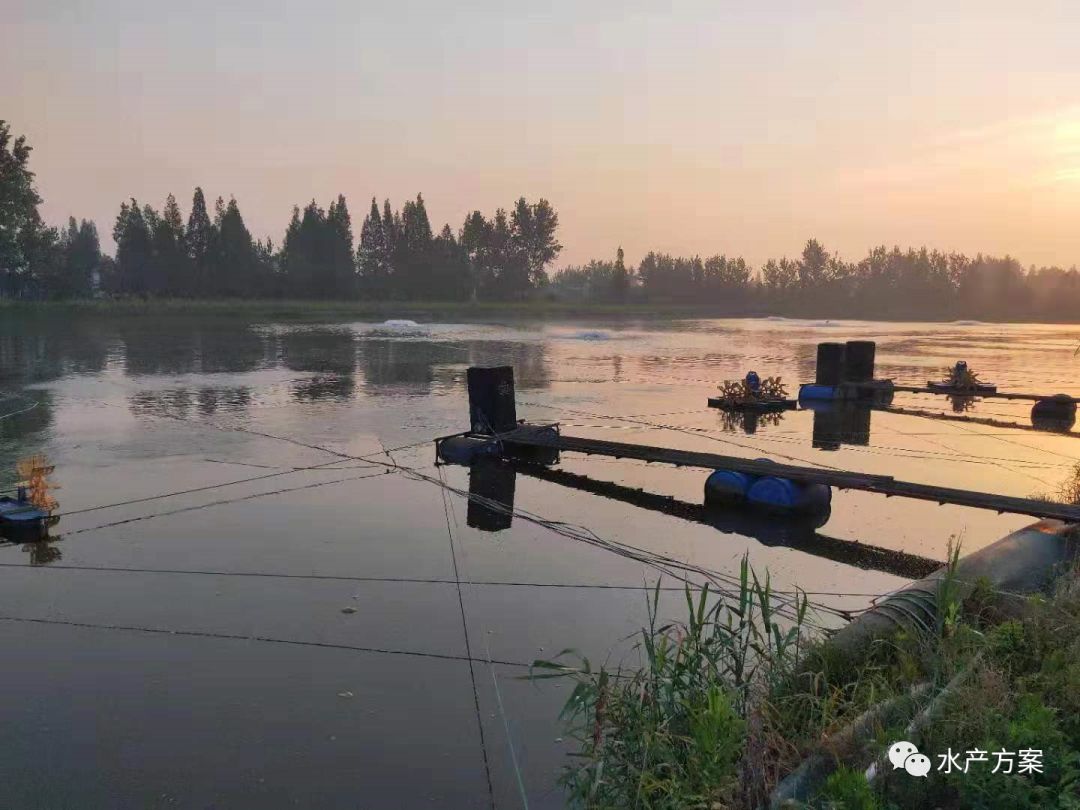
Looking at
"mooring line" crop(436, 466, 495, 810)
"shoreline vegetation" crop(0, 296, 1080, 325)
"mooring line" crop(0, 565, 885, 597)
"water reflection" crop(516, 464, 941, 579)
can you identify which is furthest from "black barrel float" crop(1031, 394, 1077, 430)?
"shoreline vegetation" crop(0, 296, 1080, 325)

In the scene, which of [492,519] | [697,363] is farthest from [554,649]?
[697,363]

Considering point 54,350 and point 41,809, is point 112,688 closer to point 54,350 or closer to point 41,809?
point 41,809

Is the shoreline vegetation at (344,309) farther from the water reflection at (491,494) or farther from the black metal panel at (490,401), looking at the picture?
the water reflection at (491,494)

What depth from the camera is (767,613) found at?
4.56 m

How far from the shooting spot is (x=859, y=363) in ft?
75.8

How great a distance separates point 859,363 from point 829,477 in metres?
14.4

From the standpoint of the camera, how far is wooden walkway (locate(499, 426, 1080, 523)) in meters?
8.47

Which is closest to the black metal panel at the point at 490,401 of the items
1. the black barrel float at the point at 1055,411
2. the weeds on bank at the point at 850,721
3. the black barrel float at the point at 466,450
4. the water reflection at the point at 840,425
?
the black barrel float at the point at 466,450

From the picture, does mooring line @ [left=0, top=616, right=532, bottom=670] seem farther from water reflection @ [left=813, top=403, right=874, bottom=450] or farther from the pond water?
water reflection @ [left=813, top=403, right=874, bottom=450]

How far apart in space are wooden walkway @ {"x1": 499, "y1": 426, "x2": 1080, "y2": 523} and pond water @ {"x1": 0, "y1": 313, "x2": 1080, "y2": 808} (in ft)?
1.51

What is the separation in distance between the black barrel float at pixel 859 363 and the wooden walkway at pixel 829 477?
42.1 feet

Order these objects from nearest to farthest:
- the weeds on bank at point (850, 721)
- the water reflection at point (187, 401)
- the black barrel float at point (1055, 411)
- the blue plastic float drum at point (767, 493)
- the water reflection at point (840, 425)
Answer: the weeds on bank at point (850, 721) → the blue plastic float drum at point (767, 493) → the water reflection at point (840, 425) → the water reflection at point (187, 401) → the black barrel float at point (1055, 411)

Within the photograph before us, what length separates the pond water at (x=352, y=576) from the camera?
4844 mm

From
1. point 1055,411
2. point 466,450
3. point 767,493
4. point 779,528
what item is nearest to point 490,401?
point 466,450
